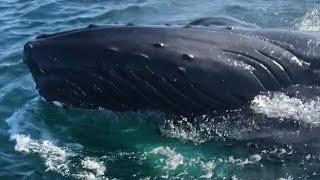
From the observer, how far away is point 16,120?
32.8ft

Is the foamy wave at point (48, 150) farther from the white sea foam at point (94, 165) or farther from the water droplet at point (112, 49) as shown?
the water droplet at point (112, 49)

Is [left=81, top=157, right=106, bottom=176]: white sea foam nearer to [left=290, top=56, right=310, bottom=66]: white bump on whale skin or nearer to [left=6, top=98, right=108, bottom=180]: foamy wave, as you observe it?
[left=6, top=98, right=108, bottom=180]: foamy wave

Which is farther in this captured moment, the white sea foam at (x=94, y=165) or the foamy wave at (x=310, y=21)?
the foamy wave at (x=310, y=21)

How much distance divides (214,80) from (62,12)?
10416 millimetres

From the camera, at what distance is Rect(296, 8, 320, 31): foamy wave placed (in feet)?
45.0

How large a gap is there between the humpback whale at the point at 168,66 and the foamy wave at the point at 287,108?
16 centimetres

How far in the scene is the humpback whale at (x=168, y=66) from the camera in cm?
725

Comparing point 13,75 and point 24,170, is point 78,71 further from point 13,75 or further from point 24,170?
point 13,75

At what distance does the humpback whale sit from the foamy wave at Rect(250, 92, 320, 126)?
0.16m

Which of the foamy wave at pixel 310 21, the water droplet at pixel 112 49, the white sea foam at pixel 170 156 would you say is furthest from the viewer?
the foamy wave at pixel 310 21

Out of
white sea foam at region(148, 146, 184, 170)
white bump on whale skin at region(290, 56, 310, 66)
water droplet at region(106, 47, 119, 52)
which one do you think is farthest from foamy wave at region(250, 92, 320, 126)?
water droplet at region(106, 47, 119, 52)

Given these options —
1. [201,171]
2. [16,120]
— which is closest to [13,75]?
[16,120]

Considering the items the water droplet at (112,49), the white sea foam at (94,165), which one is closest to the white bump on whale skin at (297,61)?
the water droplet at (112,49)

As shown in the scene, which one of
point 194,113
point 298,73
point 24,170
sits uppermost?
point 298,73
